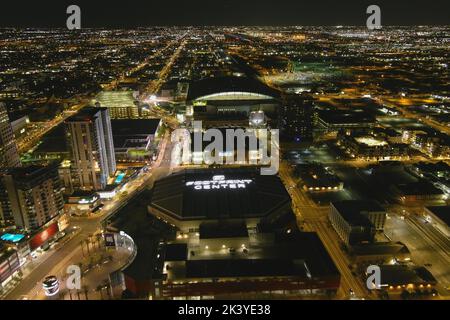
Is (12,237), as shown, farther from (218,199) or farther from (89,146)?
(218,199)

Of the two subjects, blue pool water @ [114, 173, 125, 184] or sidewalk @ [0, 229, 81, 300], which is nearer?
sidewalk @ [0, 229, 81, 300]

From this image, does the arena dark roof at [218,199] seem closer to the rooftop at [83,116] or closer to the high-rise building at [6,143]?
the rooftop at [83,116]

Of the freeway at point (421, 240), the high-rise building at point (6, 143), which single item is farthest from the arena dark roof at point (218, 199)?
the high-rise building at point (6, 143)

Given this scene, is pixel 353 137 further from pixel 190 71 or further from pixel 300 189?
pixel 190 71

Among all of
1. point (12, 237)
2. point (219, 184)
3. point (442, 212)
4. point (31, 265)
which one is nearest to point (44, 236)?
point (12, 237)

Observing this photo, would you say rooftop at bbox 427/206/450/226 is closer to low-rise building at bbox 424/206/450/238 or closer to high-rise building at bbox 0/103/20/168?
low-rise building at bbox 424/206/450/238

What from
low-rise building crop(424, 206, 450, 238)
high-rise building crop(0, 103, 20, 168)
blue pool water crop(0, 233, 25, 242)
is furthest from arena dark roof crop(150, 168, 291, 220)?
high-rise building crop(0, 103, 20, 168)
